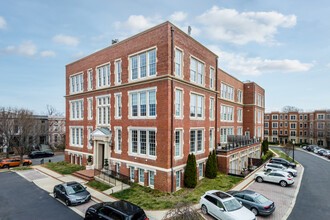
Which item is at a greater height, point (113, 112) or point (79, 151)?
point (113, 112)

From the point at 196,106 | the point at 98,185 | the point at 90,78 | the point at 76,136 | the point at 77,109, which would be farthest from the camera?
the point at 77,109

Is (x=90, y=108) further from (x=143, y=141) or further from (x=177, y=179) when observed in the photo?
(x=177, y=179)

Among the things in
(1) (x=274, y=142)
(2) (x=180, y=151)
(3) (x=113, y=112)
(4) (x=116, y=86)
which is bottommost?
(1) (x=274, y=142)

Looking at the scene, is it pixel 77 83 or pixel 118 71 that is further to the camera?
pixel 77 83

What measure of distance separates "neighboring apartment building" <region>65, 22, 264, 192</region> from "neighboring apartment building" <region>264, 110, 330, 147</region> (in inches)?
2171

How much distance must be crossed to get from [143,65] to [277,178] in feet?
61.8

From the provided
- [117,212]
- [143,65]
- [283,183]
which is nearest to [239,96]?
[283,183]

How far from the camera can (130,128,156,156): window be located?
17641 millimetres

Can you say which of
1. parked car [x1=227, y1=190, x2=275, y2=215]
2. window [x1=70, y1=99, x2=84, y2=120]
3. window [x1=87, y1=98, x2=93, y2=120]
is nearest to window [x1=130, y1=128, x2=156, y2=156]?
parked car [x1=227, y1=190, x2=275, y2=215]

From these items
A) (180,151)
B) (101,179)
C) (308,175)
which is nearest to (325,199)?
(308,175)

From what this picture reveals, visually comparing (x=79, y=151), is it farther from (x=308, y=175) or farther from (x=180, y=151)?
(x=308, y=175)

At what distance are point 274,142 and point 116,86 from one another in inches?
2710

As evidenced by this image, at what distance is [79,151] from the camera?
2666 centimetres

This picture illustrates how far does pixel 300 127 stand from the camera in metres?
69.7
